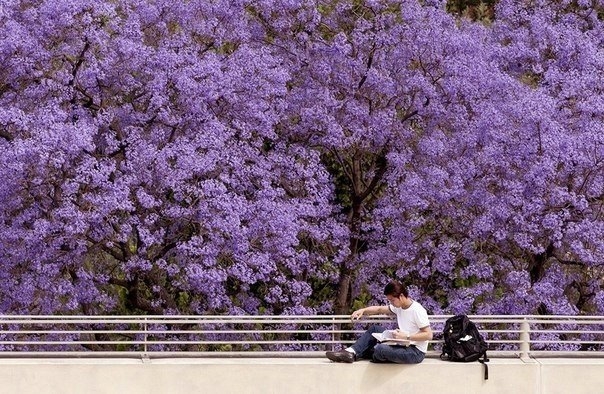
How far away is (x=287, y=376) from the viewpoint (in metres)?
11.2

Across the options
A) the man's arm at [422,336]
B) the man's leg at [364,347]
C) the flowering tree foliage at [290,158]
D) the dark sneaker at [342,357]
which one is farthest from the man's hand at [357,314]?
the flowering tree foliage at [290,158]

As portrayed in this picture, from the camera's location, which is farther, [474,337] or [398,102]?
[398,102]

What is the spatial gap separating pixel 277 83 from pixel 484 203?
3103 mm

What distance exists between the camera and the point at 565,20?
19875 millimetres

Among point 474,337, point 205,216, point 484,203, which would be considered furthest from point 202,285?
point 474,337

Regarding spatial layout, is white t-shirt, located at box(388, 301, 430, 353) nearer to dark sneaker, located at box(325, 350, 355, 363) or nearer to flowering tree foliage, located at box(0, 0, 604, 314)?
dark sneaker, located at box(325, 350, 355, 363)

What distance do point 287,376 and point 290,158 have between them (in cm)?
714

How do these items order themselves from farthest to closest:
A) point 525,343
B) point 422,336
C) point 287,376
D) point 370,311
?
point 525,343
point 370,311
point 287,376
point 422,336

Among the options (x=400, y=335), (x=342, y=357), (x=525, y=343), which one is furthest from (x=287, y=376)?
(x=525, y=343)

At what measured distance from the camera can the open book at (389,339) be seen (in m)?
11.2

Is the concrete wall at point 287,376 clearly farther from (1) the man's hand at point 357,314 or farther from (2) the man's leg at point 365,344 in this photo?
(1) the man's hand at point 357,314

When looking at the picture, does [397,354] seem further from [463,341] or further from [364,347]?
[463,341]

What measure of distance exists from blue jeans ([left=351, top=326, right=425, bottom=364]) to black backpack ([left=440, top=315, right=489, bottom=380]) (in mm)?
267

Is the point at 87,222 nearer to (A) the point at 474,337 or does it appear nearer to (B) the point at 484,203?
(B) the point at 484,203
